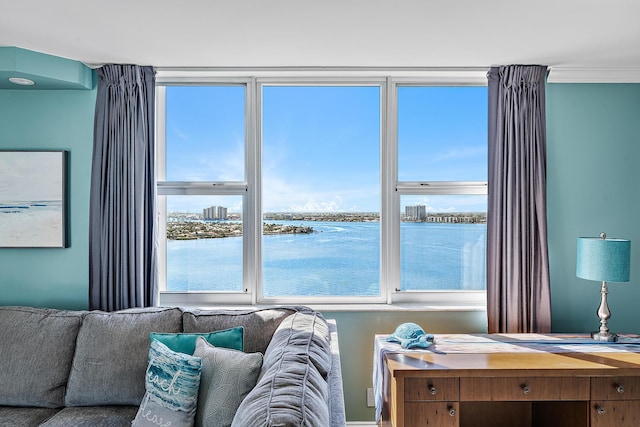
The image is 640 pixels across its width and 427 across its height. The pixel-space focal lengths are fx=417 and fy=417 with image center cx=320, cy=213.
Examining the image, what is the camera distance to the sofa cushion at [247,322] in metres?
2.25

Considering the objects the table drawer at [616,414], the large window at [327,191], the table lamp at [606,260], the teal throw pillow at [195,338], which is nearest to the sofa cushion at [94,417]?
the teal throw pillow at [195,338]

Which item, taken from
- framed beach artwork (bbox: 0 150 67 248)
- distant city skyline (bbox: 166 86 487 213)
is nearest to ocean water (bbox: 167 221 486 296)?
distant city skyline (bbox: 166 86 487 213)

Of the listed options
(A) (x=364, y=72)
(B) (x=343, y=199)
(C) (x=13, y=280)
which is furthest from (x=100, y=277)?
(A) (x=364, y=72)

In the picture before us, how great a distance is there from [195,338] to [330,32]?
175 cm

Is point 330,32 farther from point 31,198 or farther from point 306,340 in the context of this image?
point 31,198

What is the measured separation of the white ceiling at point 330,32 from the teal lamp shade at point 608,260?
1.14 m

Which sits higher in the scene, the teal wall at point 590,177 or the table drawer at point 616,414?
the teal wall at point 590,177

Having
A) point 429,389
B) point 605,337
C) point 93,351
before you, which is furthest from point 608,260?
point 93,351

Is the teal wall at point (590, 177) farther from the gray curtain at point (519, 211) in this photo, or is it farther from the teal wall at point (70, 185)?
the teal wall at point (70, 185)

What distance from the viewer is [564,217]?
2.82 metres

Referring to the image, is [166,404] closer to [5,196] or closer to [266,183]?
[266,183]

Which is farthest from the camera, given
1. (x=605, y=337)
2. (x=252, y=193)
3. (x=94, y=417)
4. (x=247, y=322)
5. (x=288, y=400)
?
(x=252, y=193)

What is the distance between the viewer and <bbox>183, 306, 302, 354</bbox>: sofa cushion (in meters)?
2.25

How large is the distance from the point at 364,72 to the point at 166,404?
2274 millimetres
